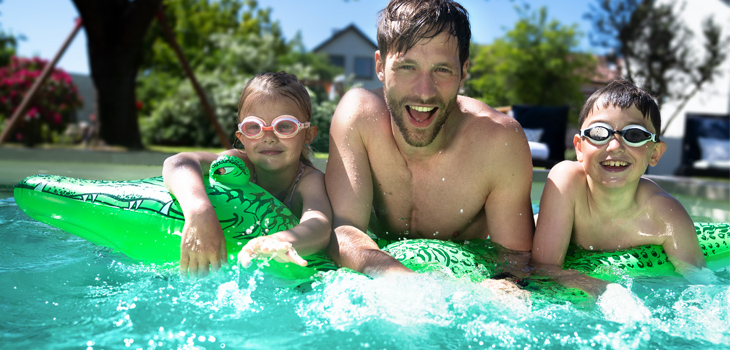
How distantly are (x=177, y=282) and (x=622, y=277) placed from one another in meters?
1.87

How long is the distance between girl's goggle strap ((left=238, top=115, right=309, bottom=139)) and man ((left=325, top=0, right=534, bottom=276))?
0.20 metres

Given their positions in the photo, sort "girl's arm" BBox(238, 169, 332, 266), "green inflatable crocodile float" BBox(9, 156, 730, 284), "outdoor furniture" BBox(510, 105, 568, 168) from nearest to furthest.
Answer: "girl's arm" BBox(238, 169, 332, 266) < "green inflatable crocodile float" BBox(9, 156, 730, 284) < "outdoor furniture" BBox(510, 105, 568, 168)

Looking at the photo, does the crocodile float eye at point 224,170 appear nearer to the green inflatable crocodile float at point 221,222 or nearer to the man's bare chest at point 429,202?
the green inflatable crocodile float at point 221,222

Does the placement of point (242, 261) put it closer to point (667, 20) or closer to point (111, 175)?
point (111, 175)

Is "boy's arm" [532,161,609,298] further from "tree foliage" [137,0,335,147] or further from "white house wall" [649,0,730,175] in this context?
"white house wall" [649,0,730,175]

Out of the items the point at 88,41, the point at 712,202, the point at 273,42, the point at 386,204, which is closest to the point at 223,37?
the point at 273,42

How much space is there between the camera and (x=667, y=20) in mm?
22672

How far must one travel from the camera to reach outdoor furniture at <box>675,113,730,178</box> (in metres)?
12.0

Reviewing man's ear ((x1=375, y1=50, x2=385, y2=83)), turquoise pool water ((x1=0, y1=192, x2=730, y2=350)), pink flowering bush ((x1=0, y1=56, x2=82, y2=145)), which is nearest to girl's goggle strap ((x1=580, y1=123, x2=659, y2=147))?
turquoise pool water ((x1=0, y1=192, x2=730, y2=350))

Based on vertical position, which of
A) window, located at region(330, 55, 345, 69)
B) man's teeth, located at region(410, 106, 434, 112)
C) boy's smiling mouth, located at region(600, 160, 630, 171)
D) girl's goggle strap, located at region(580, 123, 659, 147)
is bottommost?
boy's smiling mouth, located at region(600, 160, 630, 171)

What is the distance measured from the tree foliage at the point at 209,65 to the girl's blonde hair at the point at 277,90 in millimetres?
4544

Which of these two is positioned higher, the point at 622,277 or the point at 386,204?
the point at 386,204

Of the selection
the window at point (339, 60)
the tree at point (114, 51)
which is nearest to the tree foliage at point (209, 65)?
the tree at point (114, 51)

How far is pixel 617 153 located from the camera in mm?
2627
